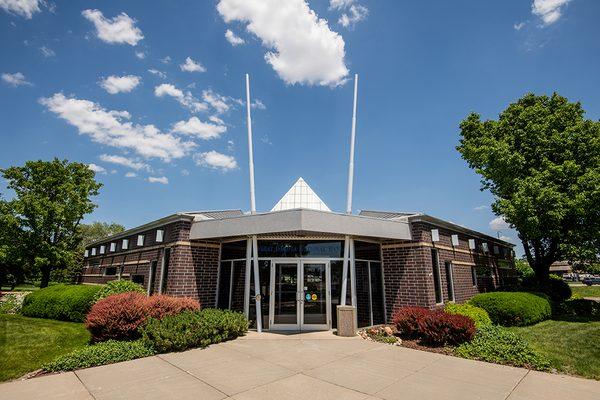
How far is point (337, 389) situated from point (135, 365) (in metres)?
4.70

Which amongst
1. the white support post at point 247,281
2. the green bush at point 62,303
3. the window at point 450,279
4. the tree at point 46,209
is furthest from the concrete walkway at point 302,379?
the tree at point 46,209

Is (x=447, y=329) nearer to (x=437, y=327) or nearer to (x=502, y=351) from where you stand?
(x=437, y=327)

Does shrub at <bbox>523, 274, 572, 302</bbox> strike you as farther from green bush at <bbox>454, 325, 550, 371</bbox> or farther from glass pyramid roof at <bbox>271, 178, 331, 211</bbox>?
glass pyramid roof at <bbox>271, 178, 331, 211</bbox>

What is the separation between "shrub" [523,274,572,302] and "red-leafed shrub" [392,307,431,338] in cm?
1247

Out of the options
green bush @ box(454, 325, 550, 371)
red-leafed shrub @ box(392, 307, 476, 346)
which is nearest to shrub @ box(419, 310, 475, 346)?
red-leafed shrub @ box(392, 307, 476, 346)

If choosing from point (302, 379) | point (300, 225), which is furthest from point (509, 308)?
point (302, 379)

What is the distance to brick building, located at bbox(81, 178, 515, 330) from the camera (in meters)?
11.6

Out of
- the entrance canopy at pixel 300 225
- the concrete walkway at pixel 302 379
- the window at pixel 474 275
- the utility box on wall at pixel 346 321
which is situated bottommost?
the concrete walkway at pixel 302 379

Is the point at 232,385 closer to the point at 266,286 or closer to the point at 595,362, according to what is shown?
the point at 266,286

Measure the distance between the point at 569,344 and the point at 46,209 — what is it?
1389 inches

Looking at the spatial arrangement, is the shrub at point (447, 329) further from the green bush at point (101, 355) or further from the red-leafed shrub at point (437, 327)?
the green bush at point (101, 355)

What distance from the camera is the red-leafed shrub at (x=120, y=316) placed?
8961 mm

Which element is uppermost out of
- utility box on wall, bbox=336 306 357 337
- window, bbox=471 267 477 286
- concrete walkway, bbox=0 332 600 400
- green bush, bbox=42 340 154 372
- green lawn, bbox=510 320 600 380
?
window, bbox=471 267 477 286

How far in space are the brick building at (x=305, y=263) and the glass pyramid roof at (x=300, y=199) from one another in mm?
4711
